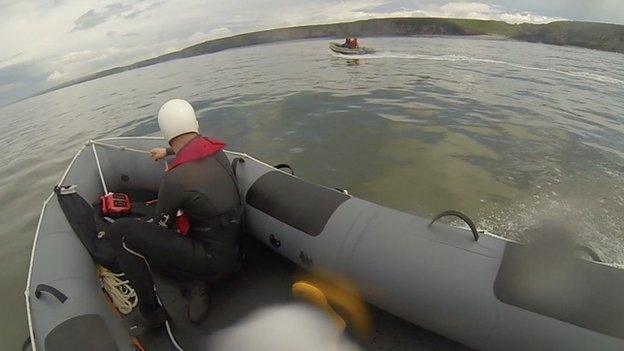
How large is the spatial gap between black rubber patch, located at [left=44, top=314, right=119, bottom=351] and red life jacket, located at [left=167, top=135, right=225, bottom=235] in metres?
0.93

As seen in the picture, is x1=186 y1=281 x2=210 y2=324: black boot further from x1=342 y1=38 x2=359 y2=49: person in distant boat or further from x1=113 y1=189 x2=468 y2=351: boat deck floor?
x1=342 y1=38 x2=359 y2=49: person in distant boat

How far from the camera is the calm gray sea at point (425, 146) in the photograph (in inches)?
202

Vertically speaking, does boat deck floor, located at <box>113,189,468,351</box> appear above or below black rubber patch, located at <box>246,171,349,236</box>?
below

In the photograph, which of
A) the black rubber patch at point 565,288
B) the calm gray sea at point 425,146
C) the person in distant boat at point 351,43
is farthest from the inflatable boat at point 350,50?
the black rubber patch at point 565,288

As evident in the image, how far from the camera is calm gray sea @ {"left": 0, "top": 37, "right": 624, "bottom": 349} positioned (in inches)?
202

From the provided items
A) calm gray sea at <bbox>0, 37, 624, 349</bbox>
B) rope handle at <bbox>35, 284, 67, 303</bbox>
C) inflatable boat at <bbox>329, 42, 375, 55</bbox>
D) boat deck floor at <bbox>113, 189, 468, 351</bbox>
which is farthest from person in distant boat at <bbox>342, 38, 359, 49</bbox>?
rope handle at <bbox>35, 284, 67, 303</bbox>

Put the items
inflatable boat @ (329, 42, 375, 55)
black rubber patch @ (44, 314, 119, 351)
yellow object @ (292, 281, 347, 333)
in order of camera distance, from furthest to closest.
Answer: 1. inflatable boat @ (329, 42, 375, 55)
2. black rubber patch @ (44, 314, 119, 351)
3. yellow object @ (292, 281, 347, 333)

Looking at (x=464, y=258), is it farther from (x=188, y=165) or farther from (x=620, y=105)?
(x=620, y=105)

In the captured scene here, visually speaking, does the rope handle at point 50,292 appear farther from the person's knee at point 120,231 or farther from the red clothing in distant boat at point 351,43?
the red clothing in distant boat at point 351,43

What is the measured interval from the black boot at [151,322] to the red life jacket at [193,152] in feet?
2.55

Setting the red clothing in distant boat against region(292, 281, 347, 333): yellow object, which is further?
the red clothing in distant boat

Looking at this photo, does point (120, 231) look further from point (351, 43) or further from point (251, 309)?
point (351, 43)

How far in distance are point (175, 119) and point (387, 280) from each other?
82.9 inches

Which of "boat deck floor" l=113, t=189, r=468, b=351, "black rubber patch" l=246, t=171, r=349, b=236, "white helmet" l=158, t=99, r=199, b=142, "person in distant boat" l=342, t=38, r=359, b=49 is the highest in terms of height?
"person in distant boat" l=342, t=38, r=359, b=49
